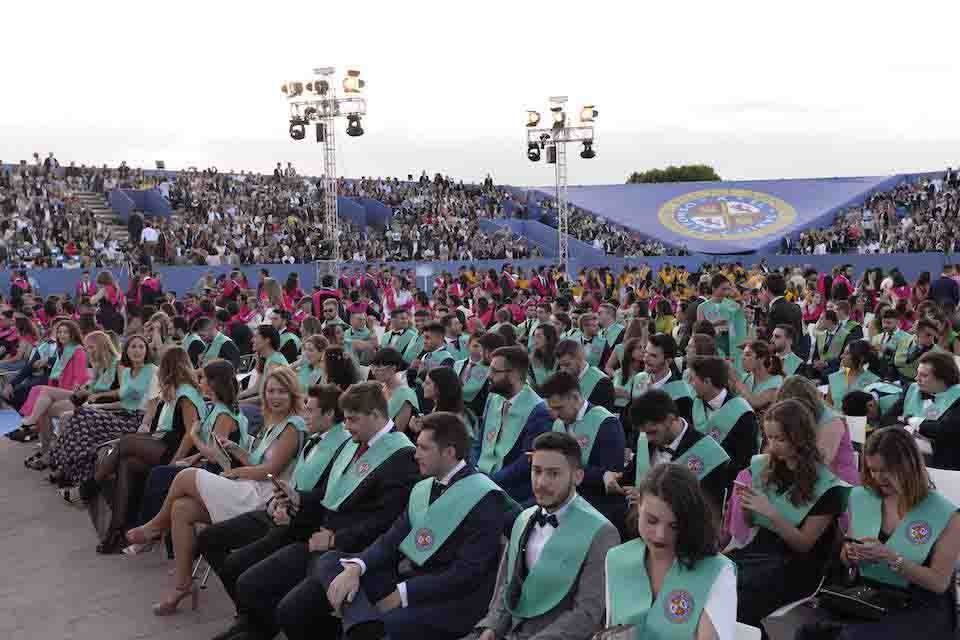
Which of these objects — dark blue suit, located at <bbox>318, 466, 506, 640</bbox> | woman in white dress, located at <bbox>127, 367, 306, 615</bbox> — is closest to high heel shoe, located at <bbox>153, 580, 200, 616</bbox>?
woman in white dress, located at <bbox>127, 367, 306, 615</bbox>

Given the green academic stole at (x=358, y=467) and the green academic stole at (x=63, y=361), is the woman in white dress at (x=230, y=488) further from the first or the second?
the green academic stole at (x=63, y=361)

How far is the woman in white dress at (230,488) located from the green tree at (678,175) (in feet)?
218

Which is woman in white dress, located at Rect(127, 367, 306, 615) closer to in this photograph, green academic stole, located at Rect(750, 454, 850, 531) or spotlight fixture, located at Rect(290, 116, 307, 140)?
green academic stole, located at Rect(750, 454, 850, 531)

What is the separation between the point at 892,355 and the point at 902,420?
10.1 feet

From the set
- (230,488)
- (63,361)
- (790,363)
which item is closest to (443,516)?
(230,488)

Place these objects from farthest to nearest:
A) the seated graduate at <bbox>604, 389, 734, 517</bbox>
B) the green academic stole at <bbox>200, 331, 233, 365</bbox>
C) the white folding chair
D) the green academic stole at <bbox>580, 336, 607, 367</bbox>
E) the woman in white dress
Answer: the green academic stole at <bbox>200, 331, 233, 365</bbox>
the green academic stole at <bbox>580, 336, 607, 367</bbox>
the woman in white dress
the seated graduate at <bbox>604, 389, 734, 517</bbox>
the white folding chair

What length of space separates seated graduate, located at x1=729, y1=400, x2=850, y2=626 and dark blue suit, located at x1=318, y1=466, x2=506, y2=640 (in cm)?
108

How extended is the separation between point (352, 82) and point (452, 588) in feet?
67.6

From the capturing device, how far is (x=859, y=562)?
4082mm

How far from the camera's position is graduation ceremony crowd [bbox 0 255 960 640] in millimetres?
3785

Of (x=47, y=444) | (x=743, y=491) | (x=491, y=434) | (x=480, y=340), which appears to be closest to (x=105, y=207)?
(x=47, y=444)

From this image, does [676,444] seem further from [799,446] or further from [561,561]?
[561,561]

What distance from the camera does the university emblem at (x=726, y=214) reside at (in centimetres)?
3250

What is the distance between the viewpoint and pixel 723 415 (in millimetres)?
5547
